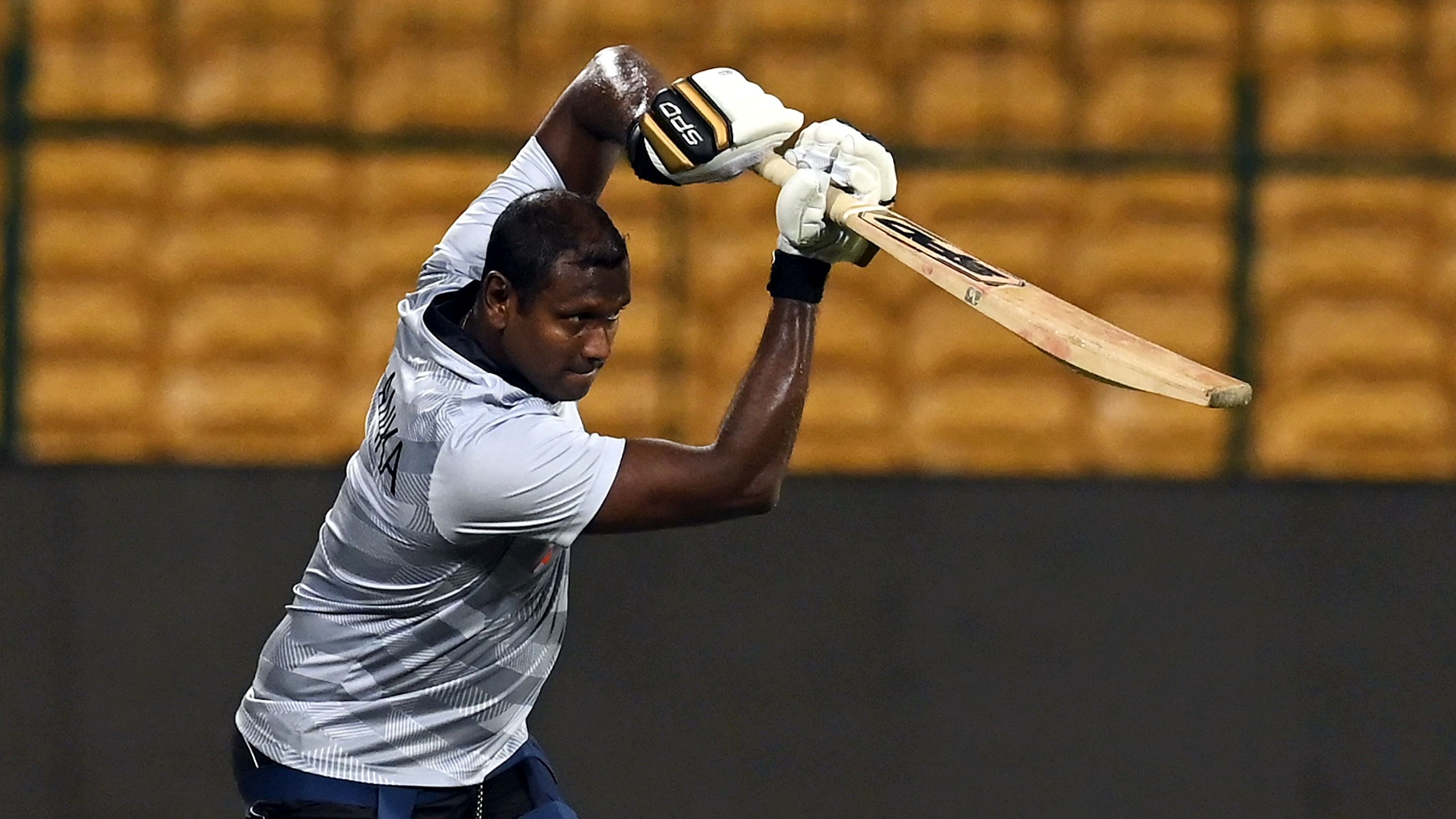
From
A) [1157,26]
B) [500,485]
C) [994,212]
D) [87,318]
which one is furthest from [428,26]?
[500,485]

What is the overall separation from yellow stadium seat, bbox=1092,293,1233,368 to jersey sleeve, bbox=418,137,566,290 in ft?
7.40

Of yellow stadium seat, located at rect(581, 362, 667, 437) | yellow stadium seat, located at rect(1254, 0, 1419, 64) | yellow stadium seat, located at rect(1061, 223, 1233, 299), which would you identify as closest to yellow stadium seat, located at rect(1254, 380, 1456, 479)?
yellow stadium seat, located at rect(1061, 223, 1233, 299)

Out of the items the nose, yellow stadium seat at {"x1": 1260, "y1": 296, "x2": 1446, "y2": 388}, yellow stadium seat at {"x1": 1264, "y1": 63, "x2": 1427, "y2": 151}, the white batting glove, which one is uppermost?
yellow stadium seat at {"x1": 1264, "y1": 63, "x2": 1427, "y2": 151}

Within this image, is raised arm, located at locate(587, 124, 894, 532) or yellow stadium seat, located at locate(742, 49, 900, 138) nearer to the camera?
raised arm, located at locate(587, 124, 894, 532)

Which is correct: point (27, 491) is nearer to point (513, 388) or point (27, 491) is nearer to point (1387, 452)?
point (513, 388)

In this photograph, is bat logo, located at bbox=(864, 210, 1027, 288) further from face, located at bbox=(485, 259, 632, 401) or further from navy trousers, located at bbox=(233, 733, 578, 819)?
navy trousers, located at bbox=(233, 733, 578, 819)

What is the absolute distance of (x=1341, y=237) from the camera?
→ 18.2ft

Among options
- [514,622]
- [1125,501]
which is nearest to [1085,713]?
[1125,501]

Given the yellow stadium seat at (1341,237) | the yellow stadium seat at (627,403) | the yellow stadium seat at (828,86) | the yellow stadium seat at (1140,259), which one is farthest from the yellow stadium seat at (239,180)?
the yellow stadium seat at (1341,237)

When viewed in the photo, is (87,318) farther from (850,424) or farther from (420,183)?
(850,424)

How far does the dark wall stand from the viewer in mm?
5219

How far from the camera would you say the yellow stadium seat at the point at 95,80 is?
5234mm

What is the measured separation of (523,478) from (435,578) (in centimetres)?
29

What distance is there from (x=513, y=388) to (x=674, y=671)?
7.26 feet
